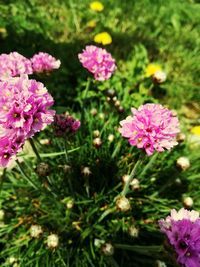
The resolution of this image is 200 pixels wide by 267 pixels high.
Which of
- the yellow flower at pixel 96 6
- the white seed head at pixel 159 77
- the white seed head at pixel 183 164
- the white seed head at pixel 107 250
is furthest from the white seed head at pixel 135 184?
the yellow flower at pixel 96 6

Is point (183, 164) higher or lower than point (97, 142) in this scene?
lower

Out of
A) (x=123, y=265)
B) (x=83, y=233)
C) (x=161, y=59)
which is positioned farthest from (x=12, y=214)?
(x=161, y=59)

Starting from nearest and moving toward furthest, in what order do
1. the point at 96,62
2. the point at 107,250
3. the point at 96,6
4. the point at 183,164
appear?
1. the point at 107,250
2. the point at 183,164
3. the point at 96,62
4. the point at 96,6

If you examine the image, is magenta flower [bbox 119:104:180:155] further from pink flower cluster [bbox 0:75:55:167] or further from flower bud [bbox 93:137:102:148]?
flower bud [bbox 93:137:102:148]

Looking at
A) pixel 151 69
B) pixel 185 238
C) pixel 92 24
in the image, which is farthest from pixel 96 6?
pixel 185 238

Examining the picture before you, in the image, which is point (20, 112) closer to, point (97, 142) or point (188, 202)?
point (97, 142)

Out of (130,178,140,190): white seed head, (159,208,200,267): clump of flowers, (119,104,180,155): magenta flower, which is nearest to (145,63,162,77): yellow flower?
(130,178,140,190): white seed head

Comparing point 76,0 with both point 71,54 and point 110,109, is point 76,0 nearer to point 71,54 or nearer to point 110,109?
point 71,54

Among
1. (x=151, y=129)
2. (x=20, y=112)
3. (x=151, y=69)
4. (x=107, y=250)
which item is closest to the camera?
(x=20, y=112)
